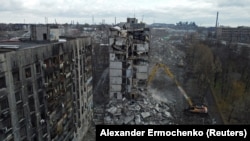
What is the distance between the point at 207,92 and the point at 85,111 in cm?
1920

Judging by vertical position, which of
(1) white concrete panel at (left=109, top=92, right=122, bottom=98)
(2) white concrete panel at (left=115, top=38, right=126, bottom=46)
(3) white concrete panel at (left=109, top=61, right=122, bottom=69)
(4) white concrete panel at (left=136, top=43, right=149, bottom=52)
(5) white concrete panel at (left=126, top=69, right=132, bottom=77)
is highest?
(2) white concrete panel at (left=115, top=38, right=126, bottom=46)

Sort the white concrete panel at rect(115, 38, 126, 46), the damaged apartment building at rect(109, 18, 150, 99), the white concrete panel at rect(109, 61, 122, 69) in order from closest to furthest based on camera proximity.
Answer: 1. the white concrete panel at rect(115, 38, 126, 46)
2. the damaged apartment building at rect(109, 18, 150, 99)
3. the white concrete panel at rect(109, 61, 122, 69)

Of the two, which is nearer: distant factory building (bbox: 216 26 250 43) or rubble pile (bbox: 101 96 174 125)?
rubble pile (bbox: 101 96 174 125)

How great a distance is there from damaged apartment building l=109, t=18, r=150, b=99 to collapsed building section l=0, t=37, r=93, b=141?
6.93 meters

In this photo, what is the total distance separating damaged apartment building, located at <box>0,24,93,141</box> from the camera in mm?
11148

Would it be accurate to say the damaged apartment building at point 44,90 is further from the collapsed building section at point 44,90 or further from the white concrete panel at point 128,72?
the white concrete panel at point 128,72

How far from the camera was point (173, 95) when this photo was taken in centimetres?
3466

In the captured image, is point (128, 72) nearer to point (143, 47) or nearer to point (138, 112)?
point (143, 47)

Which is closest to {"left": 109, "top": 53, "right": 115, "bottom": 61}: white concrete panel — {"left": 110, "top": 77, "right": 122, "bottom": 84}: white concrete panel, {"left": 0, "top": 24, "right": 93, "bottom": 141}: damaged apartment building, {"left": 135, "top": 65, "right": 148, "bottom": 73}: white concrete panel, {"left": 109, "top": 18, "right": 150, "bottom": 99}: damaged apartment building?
{"left": 109, "top": 18, "right": 150, "bottom": 99}: damaged apartment building

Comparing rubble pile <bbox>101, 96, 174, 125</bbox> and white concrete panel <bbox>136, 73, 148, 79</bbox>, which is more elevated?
white concrete panel <bbox>136, 73, 148, 79</bbox>

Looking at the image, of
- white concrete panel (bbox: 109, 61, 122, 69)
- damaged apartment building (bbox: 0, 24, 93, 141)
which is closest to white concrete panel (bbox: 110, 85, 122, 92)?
white concrete panel (bbox: 109, 61, 122, 69)

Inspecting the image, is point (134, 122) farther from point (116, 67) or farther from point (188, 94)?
point (188, 94)

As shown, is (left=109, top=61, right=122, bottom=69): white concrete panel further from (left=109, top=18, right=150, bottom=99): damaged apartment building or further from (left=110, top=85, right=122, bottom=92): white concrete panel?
(left=110, top=85, right=122, bottom=92): white concrete panel

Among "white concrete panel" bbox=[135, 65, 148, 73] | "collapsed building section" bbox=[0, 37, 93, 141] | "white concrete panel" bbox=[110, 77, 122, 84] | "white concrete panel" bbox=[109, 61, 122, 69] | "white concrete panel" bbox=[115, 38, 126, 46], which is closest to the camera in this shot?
"collapsed building section" bbox=[0, 37, 93, 141]
